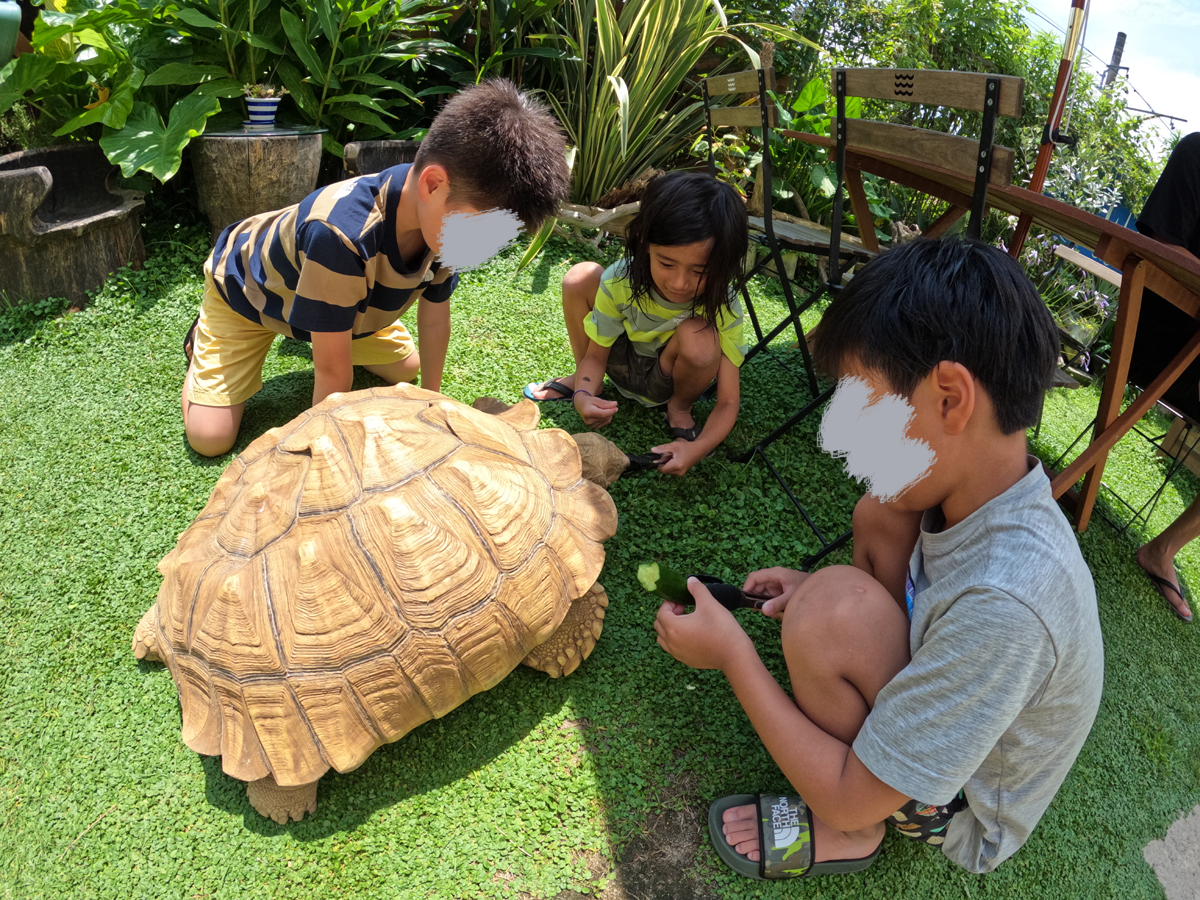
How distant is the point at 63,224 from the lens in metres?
3.15

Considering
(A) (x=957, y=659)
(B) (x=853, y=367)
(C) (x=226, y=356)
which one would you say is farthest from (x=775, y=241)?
(C) (x=226, y=356)

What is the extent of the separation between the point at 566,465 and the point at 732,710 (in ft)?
2.83

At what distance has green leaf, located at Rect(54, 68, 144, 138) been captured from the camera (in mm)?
3215

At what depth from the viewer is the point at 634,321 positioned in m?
2.73

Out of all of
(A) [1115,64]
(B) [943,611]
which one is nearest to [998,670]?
(B) [943,611]

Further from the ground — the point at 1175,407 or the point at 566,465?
the point at 1175,407

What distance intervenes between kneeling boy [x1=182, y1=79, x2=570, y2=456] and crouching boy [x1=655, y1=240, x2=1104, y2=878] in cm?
116

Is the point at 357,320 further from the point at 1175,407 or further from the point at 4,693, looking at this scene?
the point at 1175,407

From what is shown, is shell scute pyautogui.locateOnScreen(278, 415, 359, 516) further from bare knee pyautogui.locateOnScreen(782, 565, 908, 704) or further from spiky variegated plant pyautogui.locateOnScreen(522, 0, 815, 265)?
spiky variegated plant pyautogui.locateOnScreen(522, 0, 815, 265)

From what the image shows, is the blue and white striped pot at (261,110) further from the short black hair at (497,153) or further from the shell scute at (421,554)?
the shell scute at (421,554)

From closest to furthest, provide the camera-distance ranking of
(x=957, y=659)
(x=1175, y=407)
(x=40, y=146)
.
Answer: (x=957, y=659) → (x=1175, y=407) → (x=40, y=146)

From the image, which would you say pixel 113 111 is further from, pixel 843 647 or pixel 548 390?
pixel 843 647

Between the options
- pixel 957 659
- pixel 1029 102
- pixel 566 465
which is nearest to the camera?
pixel 957 659

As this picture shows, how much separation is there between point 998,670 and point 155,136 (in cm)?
396
